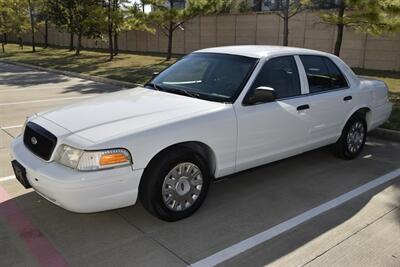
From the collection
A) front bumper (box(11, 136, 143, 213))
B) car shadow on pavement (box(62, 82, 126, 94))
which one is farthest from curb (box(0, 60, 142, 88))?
front bumper (box(11, 136, 143, 213))

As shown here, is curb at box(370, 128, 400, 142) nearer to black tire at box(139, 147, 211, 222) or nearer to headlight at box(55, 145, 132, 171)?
black tire at box(139, 147, 211, 222)

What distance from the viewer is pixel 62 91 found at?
12.1m

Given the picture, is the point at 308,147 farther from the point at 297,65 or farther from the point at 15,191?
the point at 15,191

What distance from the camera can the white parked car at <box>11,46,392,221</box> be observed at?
3422 mm

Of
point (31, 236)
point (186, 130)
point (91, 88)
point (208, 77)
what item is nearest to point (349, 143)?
point (208, 77)

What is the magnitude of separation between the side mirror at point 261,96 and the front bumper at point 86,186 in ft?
4.65

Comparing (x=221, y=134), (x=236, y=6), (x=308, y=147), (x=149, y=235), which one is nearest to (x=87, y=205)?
(x=149, y=235)

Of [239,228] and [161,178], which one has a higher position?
[161,178]

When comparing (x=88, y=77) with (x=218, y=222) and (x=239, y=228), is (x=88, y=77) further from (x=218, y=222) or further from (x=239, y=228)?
(x=239, y=228)

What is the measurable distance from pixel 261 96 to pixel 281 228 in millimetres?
1317

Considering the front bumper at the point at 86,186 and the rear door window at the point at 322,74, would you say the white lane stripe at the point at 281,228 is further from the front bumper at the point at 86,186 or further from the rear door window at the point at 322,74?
the rear door window at the point at 322,74

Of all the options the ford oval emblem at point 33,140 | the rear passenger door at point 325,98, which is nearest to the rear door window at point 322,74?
the rear passenger door at point 325,98

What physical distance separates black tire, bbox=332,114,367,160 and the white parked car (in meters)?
0.04

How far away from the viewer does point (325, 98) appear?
5117mm
